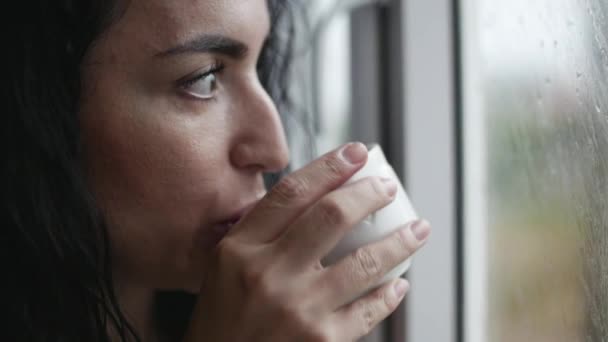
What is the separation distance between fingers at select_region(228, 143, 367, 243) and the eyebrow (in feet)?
0.53

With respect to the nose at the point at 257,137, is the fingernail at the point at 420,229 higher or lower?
lower

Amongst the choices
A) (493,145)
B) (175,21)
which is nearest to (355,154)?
(175,21)

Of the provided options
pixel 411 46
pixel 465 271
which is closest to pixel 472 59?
pixel 411 46

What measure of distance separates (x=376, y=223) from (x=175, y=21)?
1.00 feet

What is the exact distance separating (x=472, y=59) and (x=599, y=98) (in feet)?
1.35

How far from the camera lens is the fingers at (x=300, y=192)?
75 cm

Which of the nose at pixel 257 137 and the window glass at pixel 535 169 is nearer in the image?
the window glass at pixel 535 169

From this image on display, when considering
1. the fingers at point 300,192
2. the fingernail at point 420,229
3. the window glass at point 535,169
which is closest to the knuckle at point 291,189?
the fingers at point 300,192

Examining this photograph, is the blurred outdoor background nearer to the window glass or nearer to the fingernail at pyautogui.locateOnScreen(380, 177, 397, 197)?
the window glass

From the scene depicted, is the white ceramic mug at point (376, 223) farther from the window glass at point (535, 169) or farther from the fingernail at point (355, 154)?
the window glass at point (535, 169)

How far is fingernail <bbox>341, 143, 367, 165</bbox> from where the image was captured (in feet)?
2.45

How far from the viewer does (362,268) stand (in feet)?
2.39

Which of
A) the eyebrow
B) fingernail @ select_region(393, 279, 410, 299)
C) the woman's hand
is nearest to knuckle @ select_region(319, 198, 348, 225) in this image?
the woman's hand

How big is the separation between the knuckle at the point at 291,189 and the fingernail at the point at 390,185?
0.27 ft
